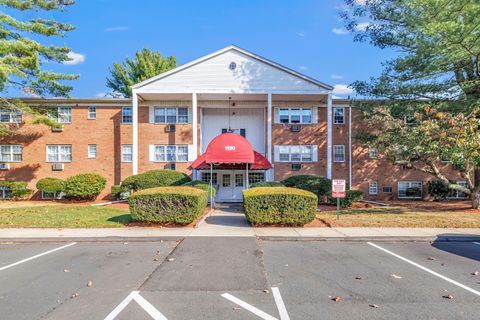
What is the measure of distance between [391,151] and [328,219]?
5852 millimetres

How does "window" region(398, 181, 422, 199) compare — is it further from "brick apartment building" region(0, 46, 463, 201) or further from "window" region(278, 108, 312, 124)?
"window" region(278, 108, 312, 124)

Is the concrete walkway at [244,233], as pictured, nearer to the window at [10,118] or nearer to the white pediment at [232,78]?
the white pediment at [232,78]

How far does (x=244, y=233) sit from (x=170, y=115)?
1498 cm

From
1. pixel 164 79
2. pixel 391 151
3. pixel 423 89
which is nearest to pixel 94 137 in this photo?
pixel 164 79

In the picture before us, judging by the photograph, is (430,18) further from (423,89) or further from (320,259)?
(320,259)

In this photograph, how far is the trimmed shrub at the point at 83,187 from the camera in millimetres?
19266

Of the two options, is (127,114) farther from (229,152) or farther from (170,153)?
(229,152)

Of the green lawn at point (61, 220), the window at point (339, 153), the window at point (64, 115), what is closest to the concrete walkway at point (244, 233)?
the green lawn at point (61, 220)

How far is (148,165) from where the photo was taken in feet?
70.8

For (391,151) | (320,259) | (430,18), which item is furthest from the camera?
(391,151)

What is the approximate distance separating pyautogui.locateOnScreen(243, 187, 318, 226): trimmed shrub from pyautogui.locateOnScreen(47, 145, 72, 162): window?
1747 cm

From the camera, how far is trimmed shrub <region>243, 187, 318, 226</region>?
10250mm

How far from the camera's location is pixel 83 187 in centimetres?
1930

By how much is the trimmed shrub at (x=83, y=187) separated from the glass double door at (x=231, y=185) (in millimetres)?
8370
